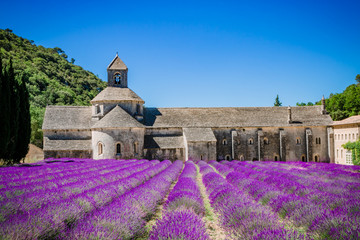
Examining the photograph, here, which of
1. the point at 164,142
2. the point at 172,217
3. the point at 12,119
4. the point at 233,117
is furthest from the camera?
the point at 233,117

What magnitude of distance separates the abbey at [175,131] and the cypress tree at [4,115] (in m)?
10.8

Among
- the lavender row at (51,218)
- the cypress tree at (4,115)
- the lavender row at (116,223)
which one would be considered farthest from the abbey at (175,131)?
the lavender row at (116,223)

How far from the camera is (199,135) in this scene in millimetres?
33312

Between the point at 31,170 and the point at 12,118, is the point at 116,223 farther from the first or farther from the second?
the point at 12,118

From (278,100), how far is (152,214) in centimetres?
8415

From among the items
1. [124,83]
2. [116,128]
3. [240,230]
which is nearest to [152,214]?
[240,230]

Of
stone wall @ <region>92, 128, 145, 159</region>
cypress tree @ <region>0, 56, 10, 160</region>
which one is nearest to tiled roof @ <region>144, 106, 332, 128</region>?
stone wall @ <region>92, 128, 145, 159</region>

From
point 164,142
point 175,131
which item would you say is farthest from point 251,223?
point 175,131

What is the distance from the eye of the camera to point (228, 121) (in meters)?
36.8

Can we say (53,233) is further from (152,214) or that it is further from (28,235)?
(152,214)

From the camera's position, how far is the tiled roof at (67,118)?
34031mm

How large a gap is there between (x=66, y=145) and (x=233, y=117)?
2033 centimetres

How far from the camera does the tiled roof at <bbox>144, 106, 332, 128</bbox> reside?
36.1m

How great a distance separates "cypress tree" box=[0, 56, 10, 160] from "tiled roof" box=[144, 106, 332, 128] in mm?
16386
